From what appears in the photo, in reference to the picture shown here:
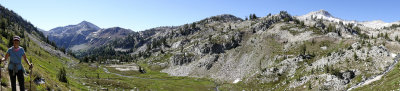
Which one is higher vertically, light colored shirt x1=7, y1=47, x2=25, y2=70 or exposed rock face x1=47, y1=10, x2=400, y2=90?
light colored shirt x1=7, y1=47, x2=25, y2=70

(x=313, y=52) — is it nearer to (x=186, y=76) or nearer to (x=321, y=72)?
(x=321, y=72)

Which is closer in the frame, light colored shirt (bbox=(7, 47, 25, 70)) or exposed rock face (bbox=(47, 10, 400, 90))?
light colored shirt (bbox=(7, 47, 25, 70))

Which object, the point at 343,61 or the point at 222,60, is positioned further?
the point at 222,60

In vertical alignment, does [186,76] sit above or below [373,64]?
below

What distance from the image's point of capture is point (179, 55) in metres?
190

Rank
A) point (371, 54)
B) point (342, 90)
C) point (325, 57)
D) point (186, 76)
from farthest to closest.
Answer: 1. point (186, 76)
2. point (325, 57)
3. point (371, 54)
4. point (342, 90)

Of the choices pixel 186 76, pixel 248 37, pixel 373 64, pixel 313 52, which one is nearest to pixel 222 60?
Result: pixel 186 76

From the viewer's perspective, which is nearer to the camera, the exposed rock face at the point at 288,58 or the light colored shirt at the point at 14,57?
the light colored shirt at the point at 14,57

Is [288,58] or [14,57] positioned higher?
[14,57]

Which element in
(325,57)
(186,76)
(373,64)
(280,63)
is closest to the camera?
(373,64)

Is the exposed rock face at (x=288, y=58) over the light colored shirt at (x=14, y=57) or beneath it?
beneath

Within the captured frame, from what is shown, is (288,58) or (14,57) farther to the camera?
(288,58)

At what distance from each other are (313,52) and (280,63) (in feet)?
59.8

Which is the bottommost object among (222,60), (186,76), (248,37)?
(186,76)
